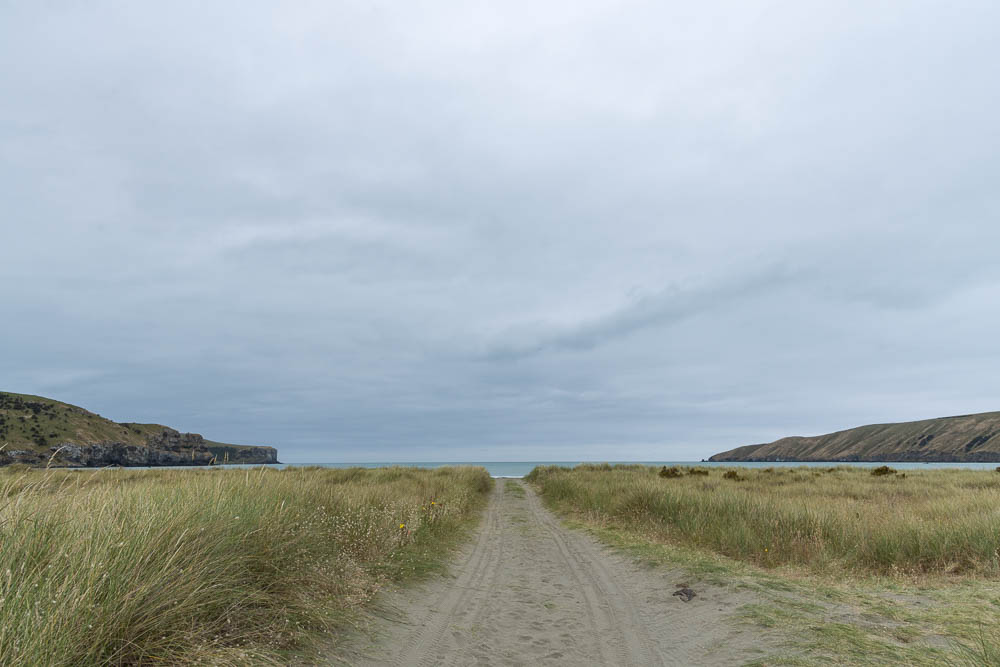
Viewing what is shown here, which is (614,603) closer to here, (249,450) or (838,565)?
(838,565)

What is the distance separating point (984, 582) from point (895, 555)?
1586 millimetres

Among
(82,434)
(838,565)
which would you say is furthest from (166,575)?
(82,434)

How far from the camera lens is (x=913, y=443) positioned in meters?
145

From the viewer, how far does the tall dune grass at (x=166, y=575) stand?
3.05 metres

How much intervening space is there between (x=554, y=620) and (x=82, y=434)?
277ft

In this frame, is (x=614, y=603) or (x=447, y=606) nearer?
(x=447, y=606)

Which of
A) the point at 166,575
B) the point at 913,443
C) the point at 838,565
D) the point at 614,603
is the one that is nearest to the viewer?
the point at 166,575

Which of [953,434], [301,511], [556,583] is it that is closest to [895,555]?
[556,583]

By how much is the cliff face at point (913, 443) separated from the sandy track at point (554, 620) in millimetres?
151598

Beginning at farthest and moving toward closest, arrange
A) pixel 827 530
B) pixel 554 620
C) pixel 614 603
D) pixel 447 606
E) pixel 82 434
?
pixel 82 434 → pixel 827 530 → pixel 614 603 → pixel 447 606 → pixel 554 620

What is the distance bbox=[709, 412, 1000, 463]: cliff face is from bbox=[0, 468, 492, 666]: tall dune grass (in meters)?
157

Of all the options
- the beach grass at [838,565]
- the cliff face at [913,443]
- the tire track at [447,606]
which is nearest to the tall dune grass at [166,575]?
the tire track at [447,606]

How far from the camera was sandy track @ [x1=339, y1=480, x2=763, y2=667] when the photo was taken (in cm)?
556

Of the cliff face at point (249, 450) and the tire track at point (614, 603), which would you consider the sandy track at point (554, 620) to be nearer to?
the tire track at point (614, 603)
